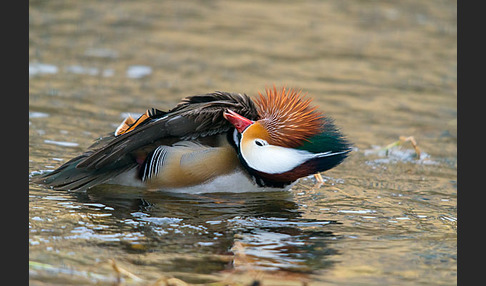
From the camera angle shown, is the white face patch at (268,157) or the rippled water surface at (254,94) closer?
the rippled water surface at (254,94)

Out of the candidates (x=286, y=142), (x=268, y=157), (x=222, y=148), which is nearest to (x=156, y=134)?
(x=222, y=148)

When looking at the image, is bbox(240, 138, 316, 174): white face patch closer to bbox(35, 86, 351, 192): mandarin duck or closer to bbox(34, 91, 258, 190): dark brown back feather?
bbox(35, 86, 351, 192): mandarin duck

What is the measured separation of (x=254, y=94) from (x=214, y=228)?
4.65 m

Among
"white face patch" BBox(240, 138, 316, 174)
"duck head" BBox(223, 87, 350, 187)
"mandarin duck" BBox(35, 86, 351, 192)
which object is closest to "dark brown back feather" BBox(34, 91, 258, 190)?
"mandarin duck" BBox(35, 86, 351, 192)

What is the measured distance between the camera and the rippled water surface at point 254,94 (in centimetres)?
525

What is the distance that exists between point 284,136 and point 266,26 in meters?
7.95

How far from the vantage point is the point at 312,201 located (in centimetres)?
682

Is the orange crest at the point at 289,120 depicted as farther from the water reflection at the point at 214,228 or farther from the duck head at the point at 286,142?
the water reflection at the point at 214,228

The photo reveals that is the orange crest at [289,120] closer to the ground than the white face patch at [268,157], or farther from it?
farther from it

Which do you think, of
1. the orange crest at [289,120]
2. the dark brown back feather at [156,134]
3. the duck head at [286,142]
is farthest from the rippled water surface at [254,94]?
the orange crest at [289,120]

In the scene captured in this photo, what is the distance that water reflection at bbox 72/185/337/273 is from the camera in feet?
17.5

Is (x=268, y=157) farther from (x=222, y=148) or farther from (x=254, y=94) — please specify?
(x=254, y=94)

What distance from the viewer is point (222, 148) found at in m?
6.46

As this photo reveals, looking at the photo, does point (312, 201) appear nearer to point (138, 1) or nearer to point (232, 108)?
point (232, 108)
